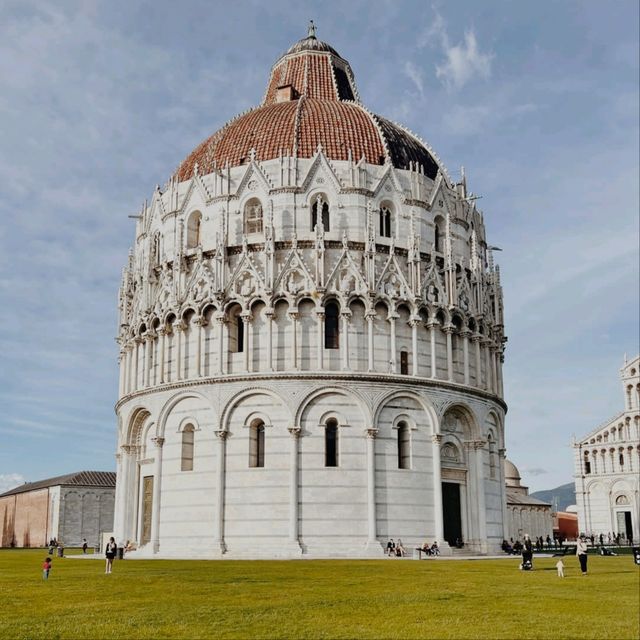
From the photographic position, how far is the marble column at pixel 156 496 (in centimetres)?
4247

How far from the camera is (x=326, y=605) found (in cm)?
1781

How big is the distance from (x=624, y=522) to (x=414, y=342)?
191ft

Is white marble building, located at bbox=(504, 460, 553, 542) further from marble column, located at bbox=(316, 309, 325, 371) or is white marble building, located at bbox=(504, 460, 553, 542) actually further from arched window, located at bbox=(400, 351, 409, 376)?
marble column, located at bbox=(316, 309, 325, 371)

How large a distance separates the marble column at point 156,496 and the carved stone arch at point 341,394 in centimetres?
790

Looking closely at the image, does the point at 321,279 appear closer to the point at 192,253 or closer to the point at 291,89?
the point at 192,253

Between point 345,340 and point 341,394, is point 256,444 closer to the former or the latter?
point 341,394

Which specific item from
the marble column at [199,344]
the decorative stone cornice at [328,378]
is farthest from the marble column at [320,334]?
the marble column at [199,344]

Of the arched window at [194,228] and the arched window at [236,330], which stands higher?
the arched window at [194,228]

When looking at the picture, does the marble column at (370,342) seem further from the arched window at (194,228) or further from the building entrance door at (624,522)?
the building entrance door at (624,522)

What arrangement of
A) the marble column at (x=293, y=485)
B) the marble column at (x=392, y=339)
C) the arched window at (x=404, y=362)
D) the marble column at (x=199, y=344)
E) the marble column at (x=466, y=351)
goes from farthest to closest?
the marble column at (x=466, y=351) → the arched window at (x=404, y=362) → the marble column at (x=199, y=344) → the marble column at (x=392, y=339) → the marble column at (x=293, y=485)

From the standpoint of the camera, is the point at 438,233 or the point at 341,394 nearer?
the point at 341,394

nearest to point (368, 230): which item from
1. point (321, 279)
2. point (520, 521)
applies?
point (321, 279)

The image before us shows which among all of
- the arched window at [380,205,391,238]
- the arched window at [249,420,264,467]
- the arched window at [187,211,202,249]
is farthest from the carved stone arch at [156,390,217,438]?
the arched window at [380,205,391,238]

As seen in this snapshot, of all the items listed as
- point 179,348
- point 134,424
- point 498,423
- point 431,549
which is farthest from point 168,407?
point 498,423
